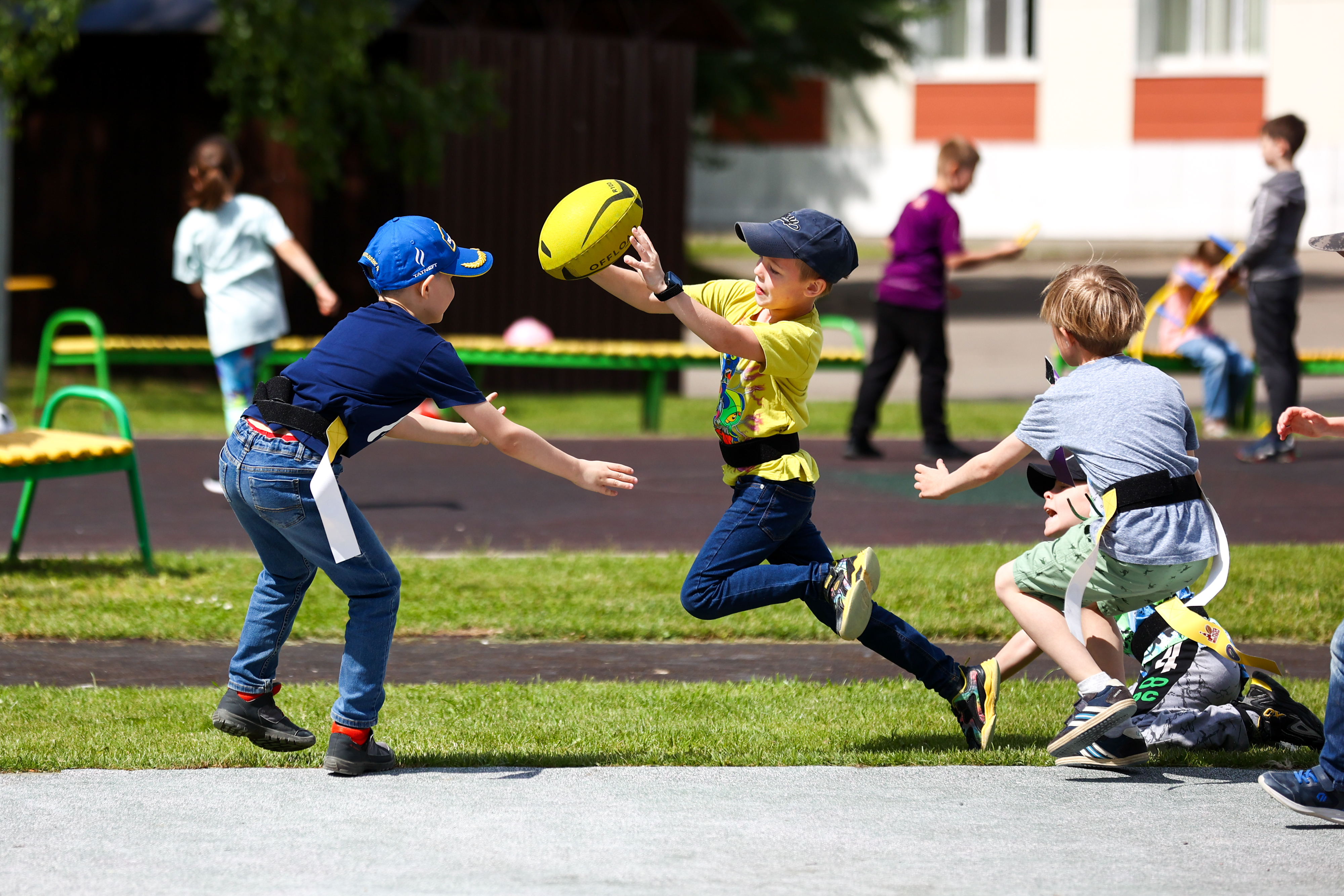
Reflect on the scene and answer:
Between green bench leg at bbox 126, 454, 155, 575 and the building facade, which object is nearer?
green bench leg at bbox 126, 454, 155, 575

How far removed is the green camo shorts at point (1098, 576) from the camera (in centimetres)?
465

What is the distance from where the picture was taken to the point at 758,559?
4992mm

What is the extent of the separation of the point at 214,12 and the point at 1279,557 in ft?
39.0

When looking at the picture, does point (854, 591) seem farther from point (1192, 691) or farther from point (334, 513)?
point (334, 513)

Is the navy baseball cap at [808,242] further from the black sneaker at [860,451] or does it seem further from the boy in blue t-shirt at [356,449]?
the black sneaker at [860,451]

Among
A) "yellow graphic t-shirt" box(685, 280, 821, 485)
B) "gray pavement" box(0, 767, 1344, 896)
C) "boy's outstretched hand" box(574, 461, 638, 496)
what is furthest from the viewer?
"yellow graphic t-shirt" box(685, 280, 821, 485)

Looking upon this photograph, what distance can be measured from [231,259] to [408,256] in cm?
476

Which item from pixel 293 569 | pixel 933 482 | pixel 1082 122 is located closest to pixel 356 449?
pixel 293 569

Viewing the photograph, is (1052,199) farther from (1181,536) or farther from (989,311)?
(1181,536)

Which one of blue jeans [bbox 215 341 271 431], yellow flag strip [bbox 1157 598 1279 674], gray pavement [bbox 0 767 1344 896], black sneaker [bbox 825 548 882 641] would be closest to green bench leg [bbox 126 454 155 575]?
blue jeans [bbox 215 341 271 431]

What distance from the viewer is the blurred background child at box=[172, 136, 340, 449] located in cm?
906

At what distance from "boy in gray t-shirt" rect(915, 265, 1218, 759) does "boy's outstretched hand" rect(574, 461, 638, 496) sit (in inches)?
32.1

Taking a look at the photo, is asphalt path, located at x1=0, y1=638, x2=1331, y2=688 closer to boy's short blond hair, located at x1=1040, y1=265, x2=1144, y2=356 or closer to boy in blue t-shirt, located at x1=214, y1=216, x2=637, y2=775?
boy in blue t-shirt, located at x1=214, y1=216, x2=637, y2=775

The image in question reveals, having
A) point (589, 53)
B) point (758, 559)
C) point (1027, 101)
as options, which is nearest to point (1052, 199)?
point (1027, 101)
